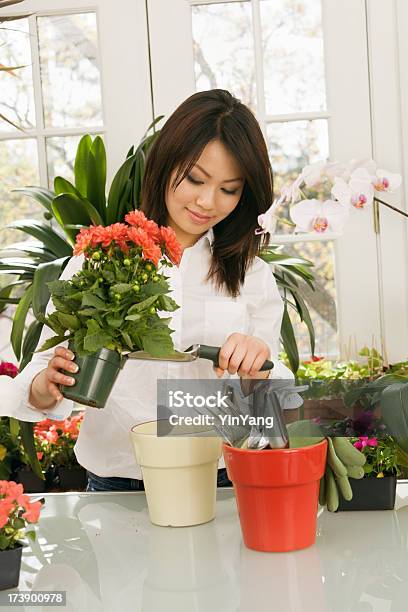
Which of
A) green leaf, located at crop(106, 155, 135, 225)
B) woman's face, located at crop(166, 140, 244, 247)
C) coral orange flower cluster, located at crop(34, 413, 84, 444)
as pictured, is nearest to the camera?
woman's face, located at crop(166, 140, 244, 247)

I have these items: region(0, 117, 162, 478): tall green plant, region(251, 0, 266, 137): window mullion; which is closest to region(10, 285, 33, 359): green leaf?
region(0, 117, 162, 478): tall green plant

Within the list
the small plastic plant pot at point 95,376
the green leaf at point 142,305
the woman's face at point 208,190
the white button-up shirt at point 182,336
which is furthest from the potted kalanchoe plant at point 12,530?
the woman's face at point 208,190

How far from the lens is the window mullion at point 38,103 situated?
3.04 m

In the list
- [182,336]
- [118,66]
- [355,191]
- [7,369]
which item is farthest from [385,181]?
[118,66]

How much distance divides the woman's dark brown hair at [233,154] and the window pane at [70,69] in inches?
54.9

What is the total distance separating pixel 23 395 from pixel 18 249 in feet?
4.32

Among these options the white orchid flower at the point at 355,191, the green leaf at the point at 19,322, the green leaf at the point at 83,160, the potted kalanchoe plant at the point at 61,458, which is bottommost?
the potted kalanchoe plant at the point at 61,458

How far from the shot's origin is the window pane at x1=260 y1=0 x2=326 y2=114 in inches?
117

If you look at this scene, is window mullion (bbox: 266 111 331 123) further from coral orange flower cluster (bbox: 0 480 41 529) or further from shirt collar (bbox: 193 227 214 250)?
coral orange flower cluster (bbox: 0 480 41 529)

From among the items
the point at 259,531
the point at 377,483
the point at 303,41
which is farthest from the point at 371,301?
the point at 259,531

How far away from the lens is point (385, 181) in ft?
3.43

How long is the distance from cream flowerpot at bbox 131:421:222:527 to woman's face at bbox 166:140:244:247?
623mm

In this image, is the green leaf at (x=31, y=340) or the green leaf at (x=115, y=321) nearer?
the green leaf at (x=115, y=321)

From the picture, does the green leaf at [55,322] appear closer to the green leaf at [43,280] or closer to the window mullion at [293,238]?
the green leaf at [43,280]
